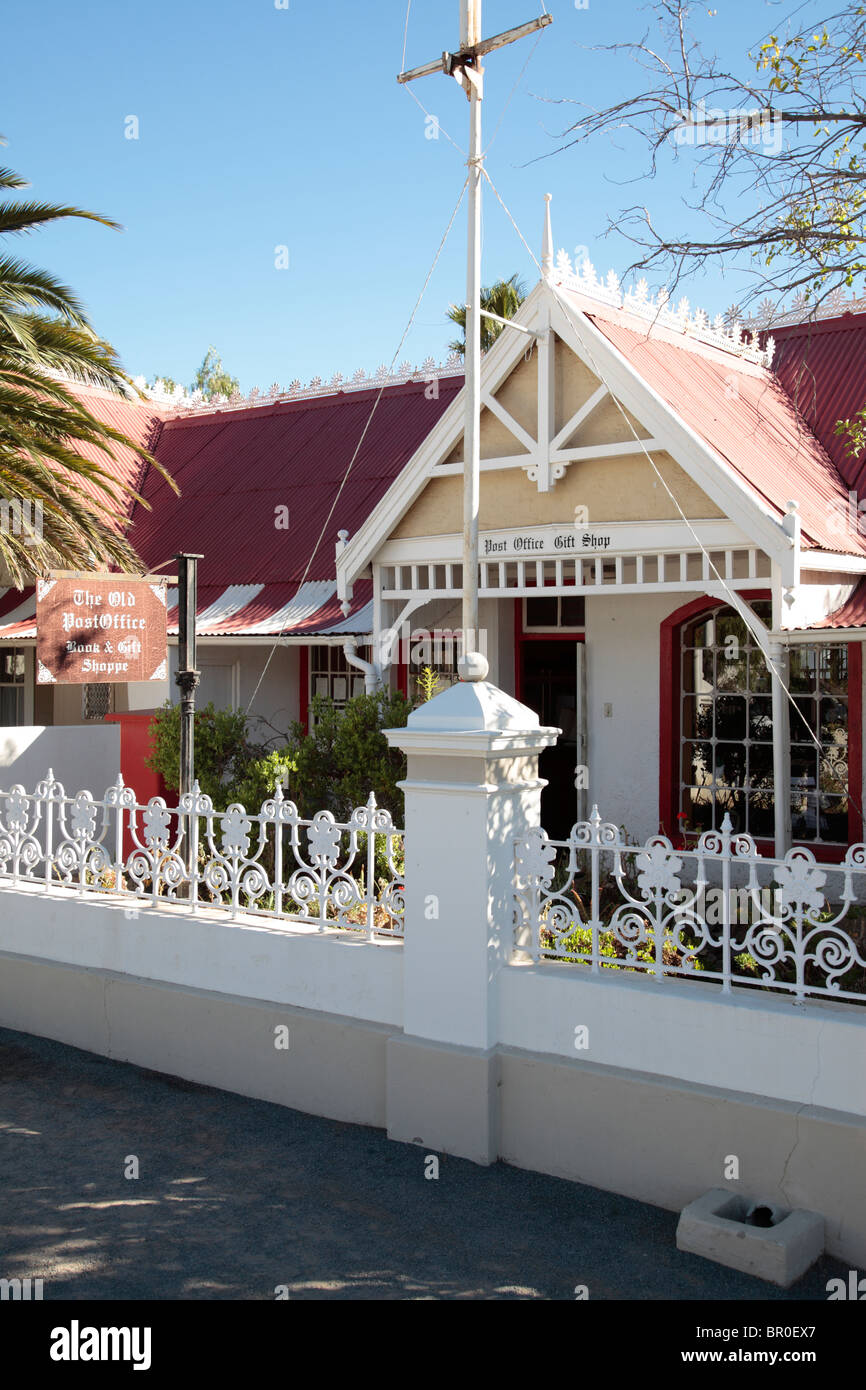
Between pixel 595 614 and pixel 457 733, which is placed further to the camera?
pixel 595 614

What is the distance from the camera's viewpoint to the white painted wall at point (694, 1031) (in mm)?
4371

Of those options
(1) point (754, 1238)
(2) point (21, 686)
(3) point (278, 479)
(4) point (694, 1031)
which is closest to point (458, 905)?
(4) point (694, 1031)

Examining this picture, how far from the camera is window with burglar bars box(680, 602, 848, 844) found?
9.69 meters

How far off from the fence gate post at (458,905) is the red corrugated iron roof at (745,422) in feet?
13.5

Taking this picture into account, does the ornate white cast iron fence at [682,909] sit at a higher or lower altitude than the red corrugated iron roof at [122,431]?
lower

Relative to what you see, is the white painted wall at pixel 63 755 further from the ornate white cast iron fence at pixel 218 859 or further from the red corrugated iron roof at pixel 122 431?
the red corrugated iron roof at pixel 122 431

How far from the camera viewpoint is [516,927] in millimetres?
5328

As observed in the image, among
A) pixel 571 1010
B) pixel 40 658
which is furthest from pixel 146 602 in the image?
pixel 571 1010

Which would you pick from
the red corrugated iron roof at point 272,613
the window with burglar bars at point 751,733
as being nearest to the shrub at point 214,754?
the red corrugated iron roof at point 272,613

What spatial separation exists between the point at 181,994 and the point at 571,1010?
2.14 metres

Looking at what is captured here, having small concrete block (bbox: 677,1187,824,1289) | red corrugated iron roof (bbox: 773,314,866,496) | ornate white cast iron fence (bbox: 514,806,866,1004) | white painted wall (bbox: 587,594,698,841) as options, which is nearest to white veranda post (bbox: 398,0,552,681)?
white painted wall (bbox: 587,594,698,841)

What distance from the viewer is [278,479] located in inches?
612

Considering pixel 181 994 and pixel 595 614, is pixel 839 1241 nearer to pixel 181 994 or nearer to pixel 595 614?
pixel 181 994

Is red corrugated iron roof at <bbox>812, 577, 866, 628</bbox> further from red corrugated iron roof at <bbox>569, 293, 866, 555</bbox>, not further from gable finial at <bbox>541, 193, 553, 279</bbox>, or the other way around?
gable finial at <bbox>541, 193, 553, 279</bbox>
